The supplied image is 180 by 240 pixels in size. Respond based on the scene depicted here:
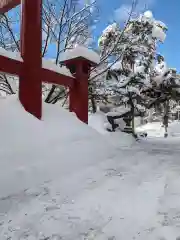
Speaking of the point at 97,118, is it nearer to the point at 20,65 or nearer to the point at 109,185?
the point at 20,65

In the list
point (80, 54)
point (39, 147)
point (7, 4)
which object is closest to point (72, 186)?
point (39, 147)

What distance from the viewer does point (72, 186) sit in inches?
117

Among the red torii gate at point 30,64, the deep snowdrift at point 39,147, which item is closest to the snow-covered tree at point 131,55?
the red torii gate at point 30,64

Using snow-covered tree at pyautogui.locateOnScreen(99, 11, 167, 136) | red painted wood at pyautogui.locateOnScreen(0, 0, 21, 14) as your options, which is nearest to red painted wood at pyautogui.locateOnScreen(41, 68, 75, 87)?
red painted wood at pyautogui.locateOnScreen(0, 0, 21, 14)

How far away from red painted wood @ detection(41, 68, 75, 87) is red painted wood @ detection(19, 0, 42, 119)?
0.20 metres

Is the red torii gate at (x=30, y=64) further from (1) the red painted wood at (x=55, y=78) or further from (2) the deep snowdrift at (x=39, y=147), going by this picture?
(2) the deep snowdrift at (x=39, y=147)

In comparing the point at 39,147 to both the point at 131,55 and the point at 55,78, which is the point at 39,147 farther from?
the point at 131,55

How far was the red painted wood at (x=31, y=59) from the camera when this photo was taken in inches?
169

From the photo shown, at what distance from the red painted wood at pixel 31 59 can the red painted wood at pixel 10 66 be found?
0.10 metres

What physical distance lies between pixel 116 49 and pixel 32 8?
5.91m

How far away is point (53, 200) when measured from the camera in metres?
2.50

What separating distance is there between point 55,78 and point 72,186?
107 inches

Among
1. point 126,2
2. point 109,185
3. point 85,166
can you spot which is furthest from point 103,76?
point 109,185

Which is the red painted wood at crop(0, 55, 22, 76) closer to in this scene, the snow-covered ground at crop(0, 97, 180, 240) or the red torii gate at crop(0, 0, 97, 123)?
the red torii gate at crop(0, 0, 97, 123)
